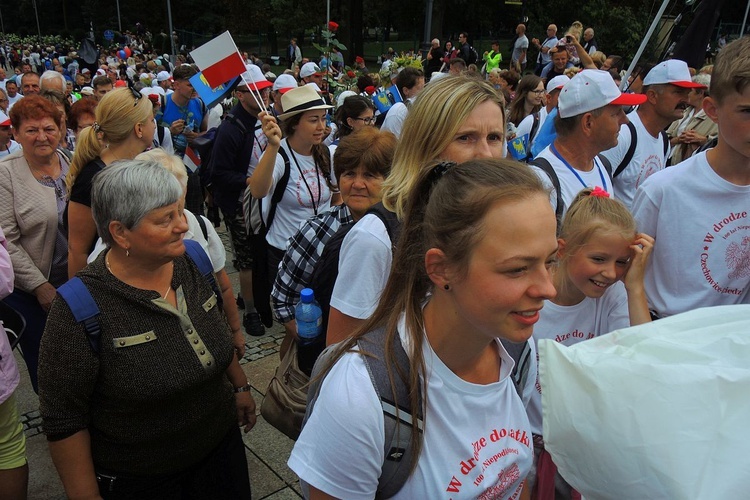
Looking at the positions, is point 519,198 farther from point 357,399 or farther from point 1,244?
point 1,244

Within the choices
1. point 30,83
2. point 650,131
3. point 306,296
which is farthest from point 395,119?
point 30,83

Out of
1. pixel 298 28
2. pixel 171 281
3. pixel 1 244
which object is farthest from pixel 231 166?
pixel 298 28

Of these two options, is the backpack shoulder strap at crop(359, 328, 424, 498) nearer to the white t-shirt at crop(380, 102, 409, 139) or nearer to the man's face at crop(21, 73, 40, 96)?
the white t-shirt at crop(380, 102, 409, 139)

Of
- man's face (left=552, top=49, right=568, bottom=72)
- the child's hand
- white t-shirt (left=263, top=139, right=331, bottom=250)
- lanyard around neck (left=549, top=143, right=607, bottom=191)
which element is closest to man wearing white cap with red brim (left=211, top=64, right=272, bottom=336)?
white t-shirt (left=263, top=139, right=331, bottom=250)

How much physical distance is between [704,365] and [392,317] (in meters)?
0.79

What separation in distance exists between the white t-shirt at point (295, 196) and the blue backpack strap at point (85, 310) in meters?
2.43

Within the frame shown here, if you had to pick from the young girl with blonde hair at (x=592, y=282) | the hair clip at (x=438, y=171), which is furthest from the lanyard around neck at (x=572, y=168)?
the hair clip at (x=438, y=171)

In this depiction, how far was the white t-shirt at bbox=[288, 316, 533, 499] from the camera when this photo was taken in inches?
56.1

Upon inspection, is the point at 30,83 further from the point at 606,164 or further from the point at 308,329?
the point at 606,164

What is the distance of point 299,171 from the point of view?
456cm

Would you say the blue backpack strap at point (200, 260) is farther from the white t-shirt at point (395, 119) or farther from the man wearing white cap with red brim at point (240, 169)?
the white t-shirt at point (395, 119)

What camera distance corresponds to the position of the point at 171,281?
2.46 m

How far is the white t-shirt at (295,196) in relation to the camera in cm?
454

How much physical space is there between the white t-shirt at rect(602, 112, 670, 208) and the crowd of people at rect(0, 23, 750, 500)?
0.02m
